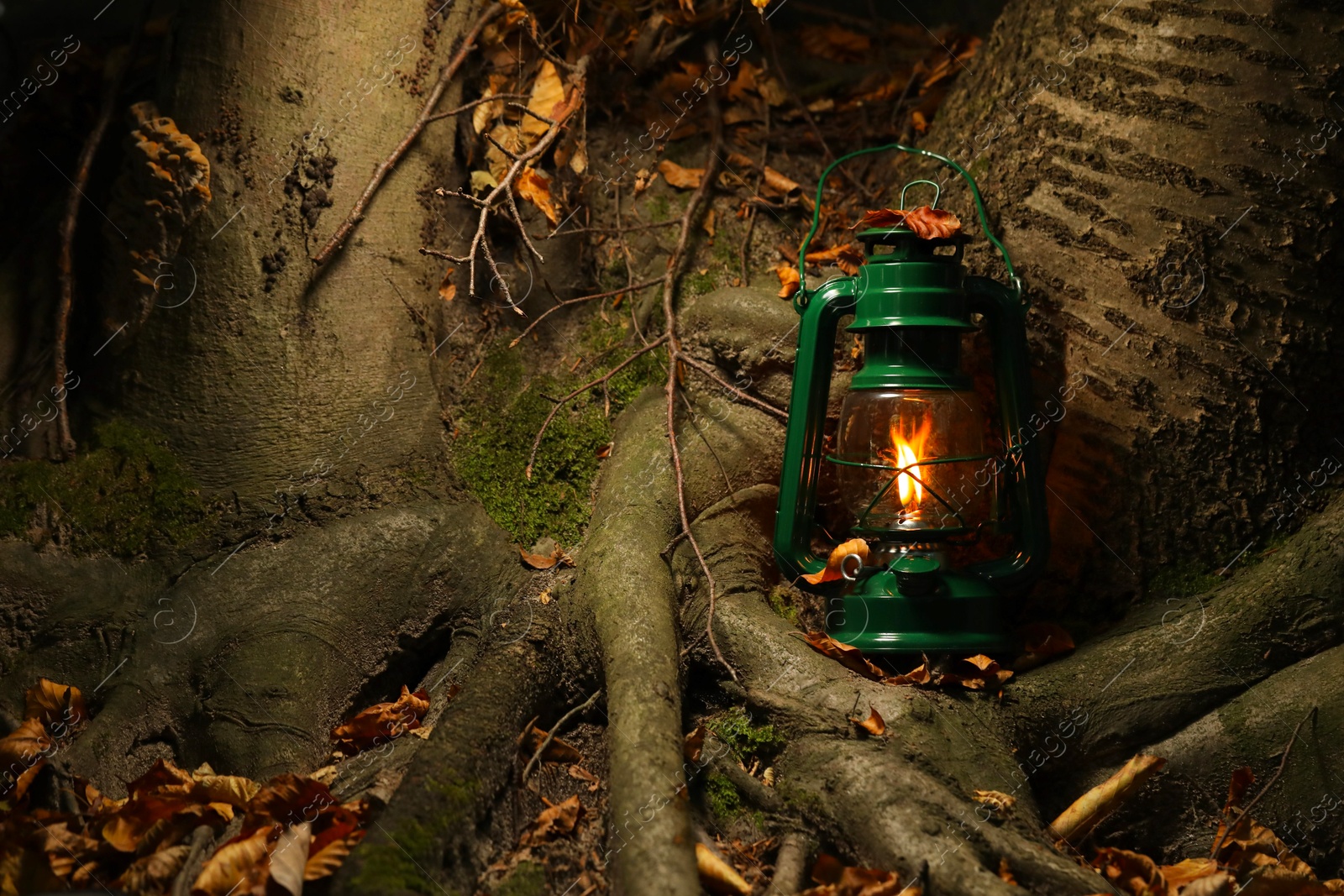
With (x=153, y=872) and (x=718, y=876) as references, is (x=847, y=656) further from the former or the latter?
(x=153, y=872)

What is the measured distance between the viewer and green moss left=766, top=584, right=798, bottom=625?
2.65m

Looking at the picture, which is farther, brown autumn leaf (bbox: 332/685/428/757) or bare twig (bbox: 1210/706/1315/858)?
brown autumn leaf (bbox: 332/685/428/757)

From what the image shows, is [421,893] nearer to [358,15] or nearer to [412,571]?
[412,571]

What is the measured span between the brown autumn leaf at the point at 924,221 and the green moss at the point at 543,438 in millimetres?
953

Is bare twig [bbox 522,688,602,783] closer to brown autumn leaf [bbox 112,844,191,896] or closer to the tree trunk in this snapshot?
brown autumn leaf [bbox 112,844,191,896]

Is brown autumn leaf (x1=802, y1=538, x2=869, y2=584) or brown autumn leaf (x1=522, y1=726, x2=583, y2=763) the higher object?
brown autumn leaf (x1=802, y1=538, x2=869, y2=584)

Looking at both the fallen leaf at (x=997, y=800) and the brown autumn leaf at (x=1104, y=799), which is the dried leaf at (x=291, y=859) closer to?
the fallen leaf at (x=997, y=800)

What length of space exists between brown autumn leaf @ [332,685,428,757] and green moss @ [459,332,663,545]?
577 mm

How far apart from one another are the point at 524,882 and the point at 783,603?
3.57ft

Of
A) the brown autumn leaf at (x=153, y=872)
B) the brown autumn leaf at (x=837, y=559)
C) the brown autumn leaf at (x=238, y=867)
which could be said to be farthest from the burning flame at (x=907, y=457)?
the brown autumn leaf at (x=153, y=872)

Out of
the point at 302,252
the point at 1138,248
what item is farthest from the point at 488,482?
the point at 1138,248

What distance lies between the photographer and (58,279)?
9.21ft

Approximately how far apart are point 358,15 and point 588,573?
71.2 inches

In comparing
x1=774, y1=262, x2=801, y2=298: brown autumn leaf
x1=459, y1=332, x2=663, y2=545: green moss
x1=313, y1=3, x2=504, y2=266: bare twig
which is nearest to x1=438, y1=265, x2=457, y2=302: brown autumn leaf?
x1=459, y1=332, x2=663, y2=545: green moss
